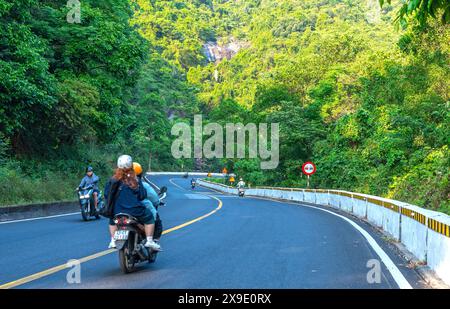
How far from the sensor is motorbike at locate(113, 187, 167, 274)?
334 inches

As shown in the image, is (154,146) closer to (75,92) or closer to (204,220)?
(75,92)

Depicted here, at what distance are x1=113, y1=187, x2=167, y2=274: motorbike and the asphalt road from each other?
19cm

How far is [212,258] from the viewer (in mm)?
10242

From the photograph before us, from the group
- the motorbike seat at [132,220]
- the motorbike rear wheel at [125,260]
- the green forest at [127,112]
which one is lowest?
the motorbike rear wheel at [125,260]

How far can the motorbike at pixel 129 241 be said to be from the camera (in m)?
8.49

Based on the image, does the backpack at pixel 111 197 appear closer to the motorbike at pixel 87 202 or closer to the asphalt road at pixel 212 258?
the asphalt road at pixel 212 258

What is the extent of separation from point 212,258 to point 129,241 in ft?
6.29

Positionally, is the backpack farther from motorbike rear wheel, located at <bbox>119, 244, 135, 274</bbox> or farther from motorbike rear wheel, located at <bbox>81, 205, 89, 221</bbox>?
motorbike rear wheel, located at <bbox>81, 205, 89, 221</bbox>

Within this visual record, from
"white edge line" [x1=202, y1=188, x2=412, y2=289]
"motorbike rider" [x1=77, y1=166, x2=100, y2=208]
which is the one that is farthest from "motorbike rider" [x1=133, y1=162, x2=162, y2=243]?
"motorbike rider" [x1=77, y1=166, x2=100, y2=208]

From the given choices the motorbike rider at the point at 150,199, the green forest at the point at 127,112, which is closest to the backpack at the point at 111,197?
the motorbike rider at the point at 150,199

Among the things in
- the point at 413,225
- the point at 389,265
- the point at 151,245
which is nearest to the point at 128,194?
the point at 151,245

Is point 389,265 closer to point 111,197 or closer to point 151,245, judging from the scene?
point 151,245

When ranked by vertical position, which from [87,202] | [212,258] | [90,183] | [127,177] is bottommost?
[212,258]

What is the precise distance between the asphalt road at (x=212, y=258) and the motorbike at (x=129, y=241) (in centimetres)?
19
